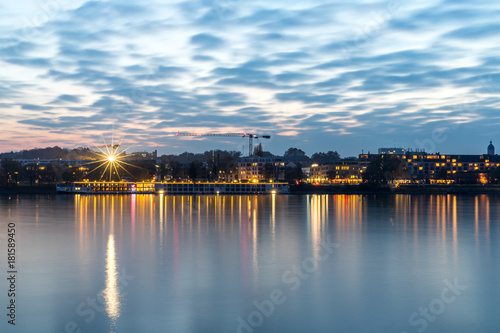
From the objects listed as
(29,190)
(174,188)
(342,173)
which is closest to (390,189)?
(342,173)

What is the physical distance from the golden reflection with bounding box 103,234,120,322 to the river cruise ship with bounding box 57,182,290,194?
108 metres

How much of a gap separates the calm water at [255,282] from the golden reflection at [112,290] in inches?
1.6

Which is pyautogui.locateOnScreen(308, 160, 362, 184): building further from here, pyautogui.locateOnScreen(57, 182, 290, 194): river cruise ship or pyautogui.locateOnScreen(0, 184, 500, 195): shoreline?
pyautogui.locateOnScreen(57, 182, 290, 194): river cruise ship

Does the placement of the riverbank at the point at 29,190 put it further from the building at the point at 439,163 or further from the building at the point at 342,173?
the building at the point at 439,163

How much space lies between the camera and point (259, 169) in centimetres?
17488

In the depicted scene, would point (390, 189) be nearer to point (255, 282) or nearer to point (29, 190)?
point (29, 190)

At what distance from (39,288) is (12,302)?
1.91 meters

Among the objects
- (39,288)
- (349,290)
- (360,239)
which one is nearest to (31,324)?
(39,288)

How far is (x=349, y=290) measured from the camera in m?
17.5

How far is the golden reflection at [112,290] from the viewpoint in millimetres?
14734

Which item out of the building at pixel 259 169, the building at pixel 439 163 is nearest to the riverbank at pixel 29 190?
the building at pixel 259 169

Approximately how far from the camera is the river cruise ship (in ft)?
437

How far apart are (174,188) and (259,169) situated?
4163 centimetres

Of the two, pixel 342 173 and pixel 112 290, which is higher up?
pixel 342 173
